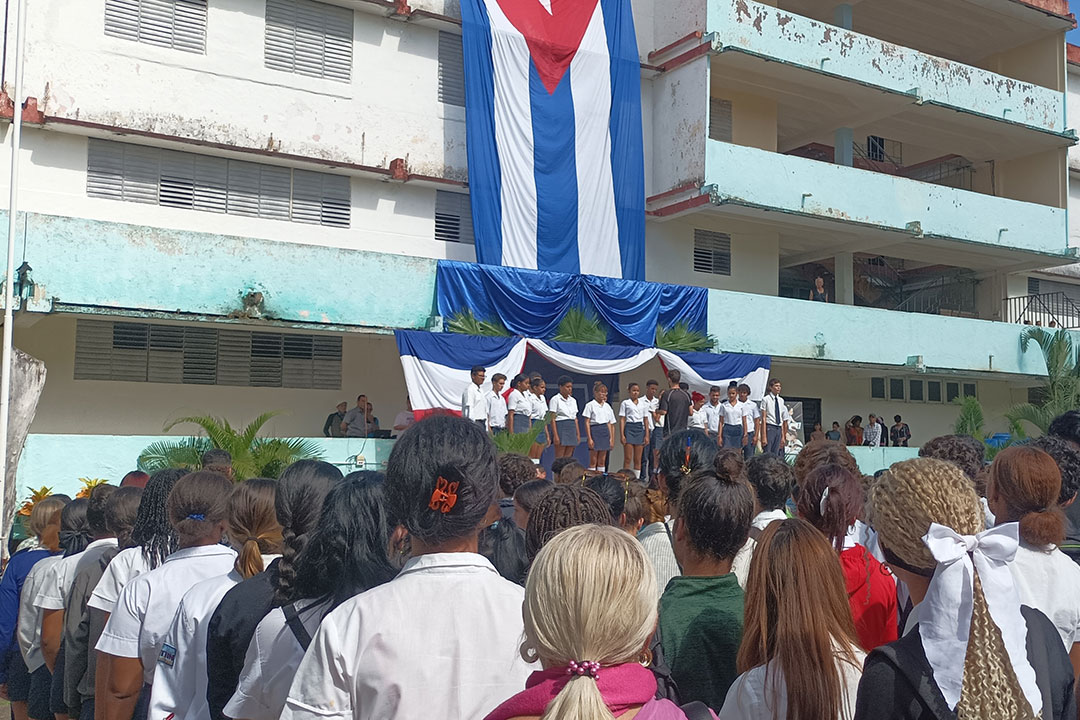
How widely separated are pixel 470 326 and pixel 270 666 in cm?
1351

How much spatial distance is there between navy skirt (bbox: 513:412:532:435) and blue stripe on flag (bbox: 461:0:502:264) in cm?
306

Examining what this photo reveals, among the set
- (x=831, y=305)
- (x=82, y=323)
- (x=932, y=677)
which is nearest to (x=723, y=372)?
(x=831, y=305)

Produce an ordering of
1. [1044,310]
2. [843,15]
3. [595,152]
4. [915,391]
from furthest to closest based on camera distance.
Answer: [1044,310], [915,391], [843,15], [595,152]

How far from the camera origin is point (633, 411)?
17.0 meters

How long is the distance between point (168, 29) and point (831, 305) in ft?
43.7

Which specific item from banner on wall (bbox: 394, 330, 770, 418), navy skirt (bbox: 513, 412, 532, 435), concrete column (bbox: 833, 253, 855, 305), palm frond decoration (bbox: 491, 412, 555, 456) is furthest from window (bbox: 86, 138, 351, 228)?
concrete column (bbox: 833, 253, 855, 305)

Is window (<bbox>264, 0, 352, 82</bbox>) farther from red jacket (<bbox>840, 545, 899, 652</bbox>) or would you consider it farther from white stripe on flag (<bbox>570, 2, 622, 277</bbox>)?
red jacket (<bbox>840, 545, 899, 652</bbox>)

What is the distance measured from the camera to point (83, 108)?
14938mm

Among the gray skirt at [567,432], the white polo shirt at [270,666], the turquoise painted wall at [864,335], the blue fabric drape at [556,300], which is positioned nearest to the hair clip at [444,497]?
the white polo shirt at [270,666]

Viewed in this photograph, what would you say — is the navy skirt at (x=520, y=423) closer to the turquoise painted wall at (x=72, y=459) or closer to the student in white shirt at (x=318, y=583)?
the turquoise painted wall at (x=72, y=459)

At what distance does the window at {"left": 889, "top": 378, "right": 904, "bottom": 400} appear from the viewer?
80.6ft

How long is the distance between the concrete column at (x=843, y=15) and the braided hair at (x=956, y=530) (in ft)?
70.8

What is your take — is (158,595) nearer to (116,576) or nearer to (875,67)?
(116,576)

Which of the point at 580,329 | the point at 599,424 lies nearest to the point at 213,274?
the point at 580,329
